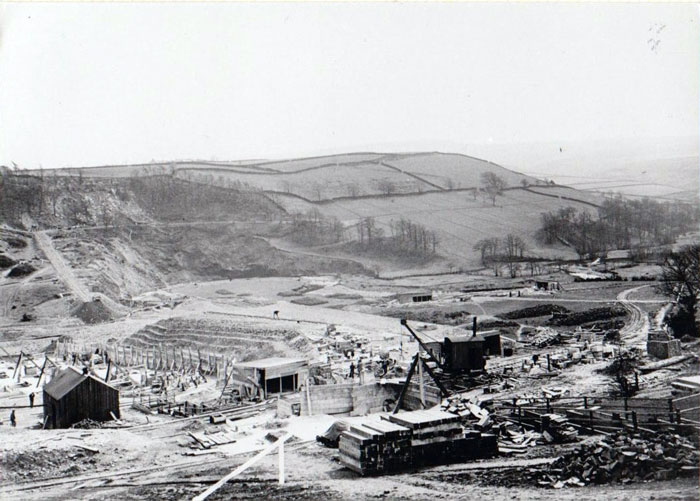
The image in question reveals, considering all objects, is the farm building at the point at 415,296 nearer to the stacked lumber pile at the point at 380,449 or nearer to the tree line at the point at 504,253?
the tree line at the point at 504,253

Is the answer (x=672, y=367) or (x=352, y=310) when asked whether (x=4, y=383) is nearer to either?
(x=352, y=310)

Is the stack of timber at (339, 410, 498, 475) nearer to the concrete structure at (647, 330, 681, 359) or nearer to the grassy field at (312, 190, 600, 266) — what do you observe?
the concrete structure at (647, 330, 681, 359)

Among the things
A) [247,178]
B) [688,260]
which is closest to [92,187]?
[247,178]

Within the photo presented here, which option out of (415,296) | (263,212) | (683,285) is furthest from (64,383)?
(263,212)

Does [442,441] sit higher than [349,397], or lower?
higher

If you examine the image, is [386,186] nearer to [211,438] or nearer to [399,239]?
[399,239]

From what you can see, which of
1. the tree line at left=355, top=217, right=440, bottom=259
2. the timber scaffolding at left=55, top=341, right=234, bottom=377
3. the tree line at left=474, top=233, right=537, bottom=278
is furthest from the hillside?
the timber scaffolding at left=55, top=341, right=234, bottom=377
